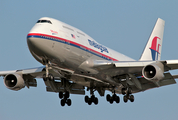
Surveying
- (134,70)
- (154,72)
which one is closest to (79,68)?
(134,70)

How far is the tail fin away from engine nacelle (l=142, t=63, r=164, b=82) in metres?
13.3

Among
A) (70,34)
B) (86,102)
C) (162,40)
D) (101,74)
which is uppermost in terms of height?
(162,40)

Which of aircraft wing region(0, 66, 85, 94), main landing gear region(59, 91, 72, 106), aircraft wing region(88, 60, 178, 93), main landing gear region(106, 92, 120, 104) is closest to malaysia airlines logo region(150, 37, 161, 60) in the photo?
aircraft wing region(88, 60, 178, 93)

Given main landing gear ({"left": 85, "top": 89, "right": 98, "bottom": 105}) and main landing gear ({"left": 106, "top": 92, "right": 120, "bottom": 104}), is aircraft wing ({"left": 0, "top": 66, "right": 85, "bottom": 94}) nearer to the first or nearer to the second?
main landing gear ({"left": 85, "top": 89, "right": 98, "bottom": 105})

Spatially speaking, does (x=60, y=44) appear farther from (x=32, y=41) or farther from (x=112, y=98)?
(x=112, y=98)

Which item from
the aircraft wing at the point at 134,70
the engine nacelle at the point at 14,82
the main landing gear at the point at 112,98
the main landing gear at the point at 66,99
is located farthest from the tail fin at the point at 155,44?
the engine nacelle at the point at 14,82

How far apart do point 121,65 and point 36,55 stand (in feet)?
26.2

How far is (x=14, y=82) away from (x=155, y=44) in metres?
21.6

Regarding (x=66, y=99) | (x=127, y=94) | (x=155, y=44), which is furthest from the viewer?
(x=155, y=44)

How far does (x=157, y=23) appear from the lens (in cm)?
4950

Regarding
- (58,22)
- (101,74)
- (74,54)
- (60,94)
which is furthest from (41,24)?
(60,94)

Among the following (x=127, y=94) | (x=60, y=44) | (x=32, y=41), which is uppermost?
(x=60, y=44)

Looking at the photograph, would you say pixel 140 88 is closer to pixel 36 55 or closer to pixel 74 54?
pixel 74 54

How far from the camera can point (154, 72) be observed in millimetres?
29266
